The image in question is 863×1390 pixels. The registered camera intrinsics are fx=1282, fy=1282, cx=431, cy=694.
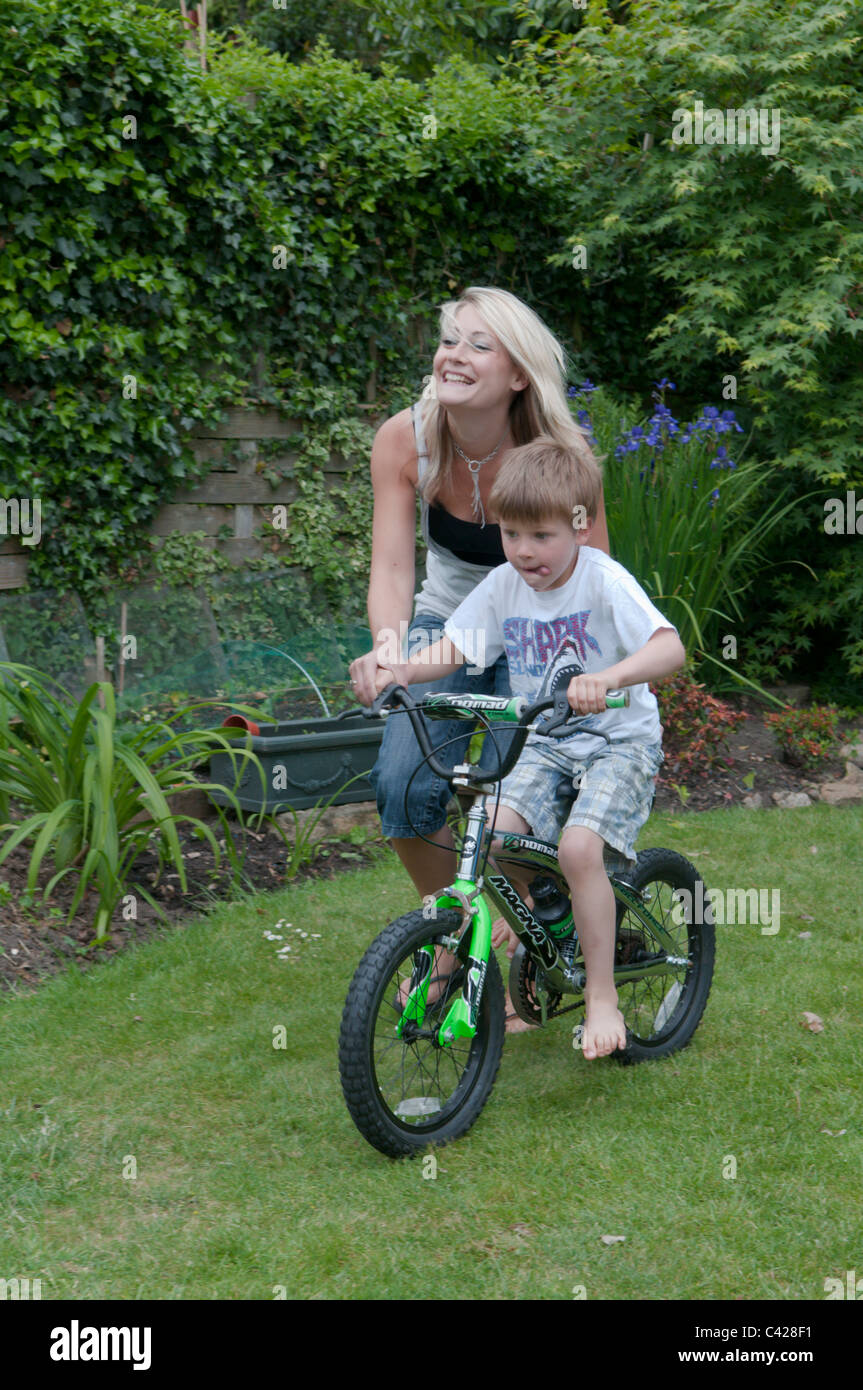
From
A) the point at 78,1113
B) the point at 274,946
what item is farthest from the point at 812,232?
the point at 78,1113

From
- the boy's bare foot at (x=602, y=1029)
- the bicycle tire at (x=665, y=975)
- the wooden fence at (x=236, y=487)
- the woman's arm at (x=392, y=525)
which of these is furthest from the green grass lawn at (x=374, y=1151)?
the wooden fence at (x=236, y=487)

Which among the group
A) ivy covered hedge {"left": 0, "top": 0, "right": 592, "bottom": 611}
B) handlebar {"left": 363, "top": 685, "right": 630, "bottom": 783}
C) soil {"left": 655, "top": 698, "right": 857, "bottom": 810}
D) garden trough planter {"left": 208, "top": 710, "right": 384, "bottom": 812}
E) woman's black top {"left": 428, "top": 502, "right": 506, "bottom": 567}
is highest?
ivy covered hedge {"left": 0, "top": 0, "right": 592, "bottom": 611}

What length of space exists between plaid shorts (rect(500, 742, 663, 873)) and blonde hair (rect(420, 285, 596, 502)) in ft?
2.12

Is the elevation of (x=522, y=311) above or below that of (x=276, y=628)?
above

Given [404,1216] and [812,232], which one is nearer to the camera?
[404,1216]

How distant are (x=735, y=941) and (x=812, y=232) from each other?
4.00 metres

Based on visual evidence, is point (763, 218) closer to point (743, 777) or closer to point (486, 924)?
point (743, 777)

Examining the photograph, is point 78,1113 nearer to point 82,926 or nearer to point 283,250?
point 82,926

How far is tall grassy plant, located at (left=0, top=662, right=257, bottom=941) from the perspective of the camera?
369 cm

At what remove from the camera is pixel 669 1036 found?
3.13m

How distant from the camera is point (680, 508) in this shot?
5762 mm

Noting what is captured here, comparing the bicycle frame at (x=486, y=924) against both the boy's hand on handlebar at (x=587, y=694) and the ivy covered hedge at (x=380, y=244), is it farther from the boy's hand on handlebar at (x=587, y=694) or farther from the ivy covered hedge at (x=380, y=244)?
the ivy covered hedge at (x=380, y=244)

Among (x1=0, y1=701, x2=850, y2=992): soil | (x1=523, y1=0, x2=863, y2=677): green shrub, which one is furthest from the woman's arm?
(x1=523, y1=0, x2=863, y2=677): green shrub

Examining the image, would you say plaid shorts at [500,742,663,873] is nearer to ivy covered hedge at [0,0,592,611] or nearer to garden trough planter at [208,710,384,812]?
garden trough planter at [208,710,384,812]
